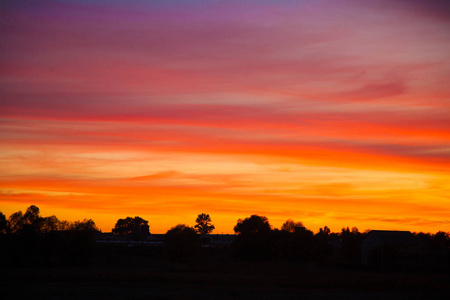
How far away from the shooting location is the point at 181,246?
141 metres

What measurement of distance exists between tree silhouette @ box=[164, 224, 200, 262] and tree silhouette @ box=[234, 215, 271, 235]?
49.5 ft

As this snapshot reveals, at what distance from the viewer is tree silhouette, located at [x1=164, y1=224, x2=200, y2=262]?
5527 inches

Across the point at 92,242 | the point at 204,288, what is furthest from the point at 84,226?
the point at 204,288

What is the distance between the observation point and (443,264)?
128m

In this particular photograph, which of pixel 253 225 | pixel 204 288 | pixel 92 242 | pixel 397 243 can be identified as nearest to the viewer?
pixel 204 288

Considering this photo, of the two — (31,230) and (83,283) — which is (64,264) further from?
(83,283)

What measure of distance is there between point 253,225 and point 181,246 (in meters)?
24.1

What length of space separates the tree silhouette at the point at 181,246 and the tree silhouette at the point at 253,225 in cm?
1510

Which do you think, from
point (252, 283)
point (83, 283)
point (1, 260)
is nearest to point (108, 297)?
point (83, 283)

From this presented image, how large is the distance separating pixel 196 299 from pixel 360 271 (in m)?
59.6

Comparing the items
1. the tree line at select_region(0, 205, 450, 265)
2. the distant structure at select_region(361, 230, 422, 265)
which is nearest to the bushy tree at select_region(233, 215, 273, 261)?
the tree line at select_region(0, 205, 450, 265)

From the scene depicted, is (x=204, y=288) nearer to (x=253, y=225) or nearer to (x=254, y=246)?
(x=254, y=246)

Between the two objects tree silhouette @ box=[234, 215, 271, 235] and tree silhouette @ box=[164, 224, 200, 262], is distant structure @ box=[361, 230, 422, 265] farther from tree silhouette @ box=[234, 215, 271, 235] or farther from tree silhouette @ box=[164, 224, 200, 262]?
tree silhouette @ box=[164, 224, 200, 262]

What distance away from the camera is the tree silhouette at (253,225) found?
14975cm
